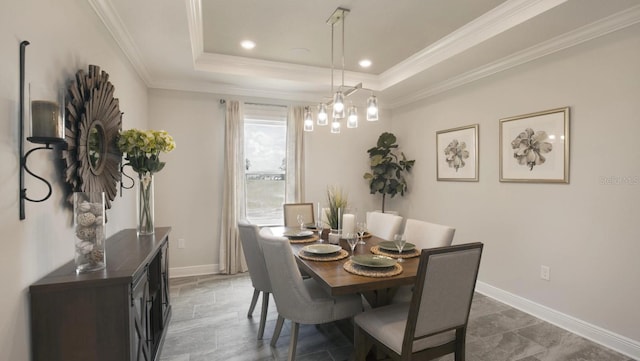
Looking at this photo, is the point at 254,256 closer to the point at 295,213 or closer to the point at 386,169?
the point at 295,213

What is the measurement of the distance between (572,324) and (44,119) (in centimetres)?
399

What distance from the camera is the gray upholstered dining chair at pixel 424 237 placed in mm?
2322

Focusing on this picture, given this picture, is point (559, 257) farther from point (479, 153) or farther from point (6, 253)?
point (6, 253)

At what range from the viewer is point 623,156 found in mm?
2371

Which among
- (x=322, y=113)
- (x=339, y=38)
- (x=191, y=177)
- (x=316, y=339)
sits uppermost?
(x=339, y=38)

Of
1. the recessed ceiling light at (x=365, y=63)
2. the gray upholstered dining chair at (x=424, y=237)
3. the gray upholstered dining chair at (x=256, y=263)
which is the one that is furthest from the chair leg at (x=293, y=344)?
the recessed ceiling light at (x=365, y=63)

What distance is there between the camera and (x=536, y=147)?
2.96 metres

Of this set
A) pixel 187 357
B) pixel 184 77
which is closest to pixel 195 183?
pixel 184 77

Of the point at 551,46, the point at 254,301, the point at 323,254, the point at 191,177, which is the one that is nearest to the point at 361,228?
the point at 323,254

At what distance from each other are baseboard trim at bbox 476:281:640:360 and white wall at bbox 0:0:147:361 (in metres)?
3.80

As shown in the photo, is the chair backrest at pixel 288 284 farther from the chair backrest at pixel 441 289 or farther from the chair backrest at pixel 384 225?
the chair backrest at pixel 384 225

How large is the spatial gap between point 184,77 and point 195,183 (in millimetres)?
1384

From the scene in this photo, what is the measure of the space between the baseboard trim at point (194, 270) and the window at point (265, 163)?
2.78ft

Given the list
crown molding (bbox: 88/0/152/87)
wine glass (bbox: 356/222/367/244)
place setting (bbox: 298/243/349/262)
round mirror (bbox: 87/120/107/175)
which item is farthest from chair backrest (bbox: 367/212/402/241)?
crown molding (bbox: 88/0/152/87)
